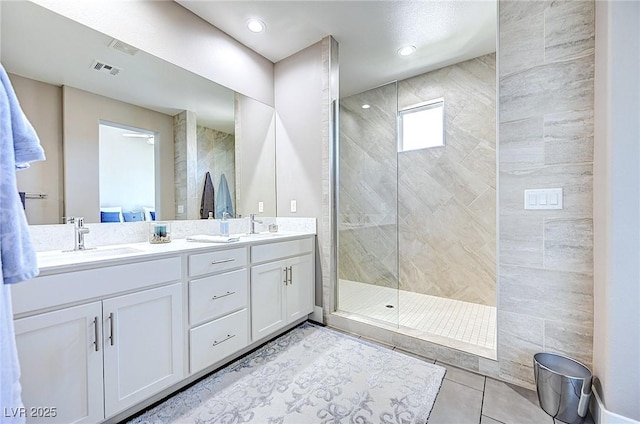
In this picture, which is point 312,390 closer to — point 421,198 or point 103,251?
point 103,251

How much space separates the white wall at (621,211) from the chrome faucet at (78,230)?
275 centimetres

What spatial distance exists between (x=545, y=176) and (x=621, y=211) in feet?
1.35

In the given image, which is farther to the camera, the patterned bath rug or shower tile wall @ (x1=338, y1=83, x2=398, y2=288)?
shower tile wall @ (x1=338, y1=83, x2=398, y2=288)

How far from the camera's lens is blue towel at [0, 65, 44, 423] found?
31.9 inches

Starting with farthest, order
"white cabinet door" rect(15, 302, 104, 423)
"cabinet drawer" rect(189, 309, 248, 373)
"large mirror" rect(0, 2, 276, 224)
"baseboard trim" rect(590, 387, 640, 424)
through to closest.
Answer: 1. "cabinet drawer" rect(189, 309, 248, 373)
2. "large mirror" rect(0, 2, 276, 224)
3. "baseboard trim" rect(590, 387, 640, 424)
4. "white cabinet door" rect(15, 302, 104, 423)

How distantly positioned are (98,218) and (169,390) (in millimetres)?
1141

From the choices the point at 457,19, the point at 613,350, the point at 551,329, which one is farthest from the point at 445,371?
the point at 457,19

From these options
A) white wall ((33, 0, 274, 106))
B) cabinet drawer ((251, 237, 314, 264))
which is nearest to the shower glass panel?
cabinet drawer ((251, 237, 314, 264))

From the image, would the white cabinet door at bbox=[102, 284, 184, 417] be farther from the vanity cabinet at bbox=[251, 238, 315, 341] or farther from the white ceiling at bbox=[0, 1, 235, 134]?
the white ceiling at bbox=[0, 1, 235, 134]

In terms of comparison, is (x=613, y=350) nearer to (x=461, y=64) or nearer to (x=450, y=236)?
(x=450, y=236)

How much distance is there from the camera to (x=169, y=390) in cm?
154

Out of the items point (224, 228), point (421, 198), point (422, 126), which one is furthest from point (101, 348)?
point (422, 126)

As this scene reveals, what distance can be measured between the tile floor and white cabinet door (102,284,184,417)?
143 centimetres

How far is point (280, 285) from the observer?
87.3 inches
